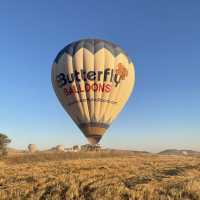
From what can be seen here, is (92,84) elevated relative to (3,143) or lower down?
elevated

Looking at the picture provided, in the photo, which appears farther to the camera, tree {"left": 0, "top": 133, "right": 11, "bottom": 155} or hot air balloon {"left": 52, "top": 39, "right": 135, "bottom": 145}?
tree {"left": 0, "top": 133, "right": 11, "bottom": 155}

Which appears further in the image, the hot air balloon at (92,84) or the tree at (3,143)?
the tree at (3,143)

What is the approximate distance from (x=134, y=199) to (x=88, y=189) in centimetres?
308

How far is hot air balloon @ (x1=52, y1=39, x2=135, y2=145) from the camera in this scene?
4141cm

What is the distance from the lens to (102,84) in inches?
1639

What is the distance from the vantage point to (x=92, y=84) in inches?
1629

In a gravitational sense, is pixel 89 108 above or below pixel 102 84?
below

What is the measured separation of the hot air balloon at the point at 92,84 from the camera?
4141cm

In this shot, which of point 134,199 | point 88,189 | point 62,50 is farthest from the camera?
point 62,50

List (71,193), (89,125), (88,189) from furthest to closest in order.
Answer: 1. (89,125)
2. (88,189)
3. (71,193)

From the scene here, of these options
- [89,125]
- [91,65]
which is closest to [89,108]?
[89,125]

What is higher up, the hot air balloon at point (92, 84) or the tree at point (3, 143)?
the hot air balloon at point (92, 84)

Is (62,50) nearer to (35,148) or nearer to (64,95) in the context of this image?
(64,95)

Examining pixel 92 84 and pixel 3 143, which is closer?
pixel 92 84
